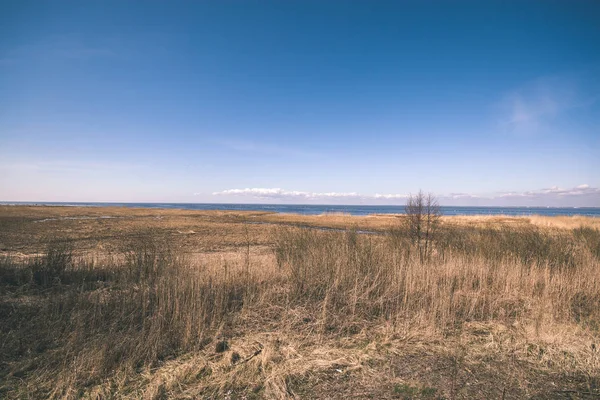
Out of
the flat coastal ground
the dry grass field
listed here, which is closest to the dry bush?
the dry grass field

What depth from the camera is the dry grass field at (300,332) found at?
3.96m

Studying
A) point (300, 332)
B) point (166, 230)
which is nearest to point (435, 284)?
point (300, 332)

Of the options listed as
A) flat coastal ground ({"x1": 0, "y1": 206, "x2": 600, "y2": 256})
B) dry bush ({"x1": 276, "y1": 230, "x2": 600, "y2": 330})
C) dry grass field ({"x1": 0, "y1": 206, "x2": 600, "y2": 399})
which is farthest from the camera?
flat coastal ground ({"x1": 0, "y1": 206, "x2": 600, "y2": 256})

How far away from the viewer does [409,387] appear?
155 inches

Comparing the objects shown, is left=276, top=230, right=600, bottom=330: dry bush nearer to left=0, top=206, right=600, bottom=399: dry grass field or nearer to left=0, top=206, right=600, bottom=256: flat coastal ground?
left=0, top=206, right=600, bottom=399: dry grass field

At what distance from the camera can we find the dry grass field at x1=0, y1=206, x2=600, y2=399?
3.96 m

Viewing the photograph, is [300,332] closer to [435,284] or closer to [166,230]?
[435,284]

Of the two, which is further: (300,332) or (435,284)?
(435,284)

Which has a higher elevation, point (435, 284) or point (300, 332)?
point (435, 284)

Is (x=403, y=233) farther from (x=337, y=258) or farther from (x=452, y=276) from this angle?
(x=337, y=258)

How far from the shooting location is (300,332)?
18.6 ft

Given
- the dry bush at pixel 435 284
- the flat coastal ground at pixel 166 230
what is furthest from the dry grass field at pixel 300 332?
the flat coastal ground at pixel 166 230

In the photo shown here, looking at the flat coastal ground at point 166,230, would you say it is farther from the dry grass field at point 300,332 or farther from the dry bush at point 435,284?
the dry grass field at point 300,332

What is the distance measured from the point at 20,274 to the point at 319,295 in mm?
7699
